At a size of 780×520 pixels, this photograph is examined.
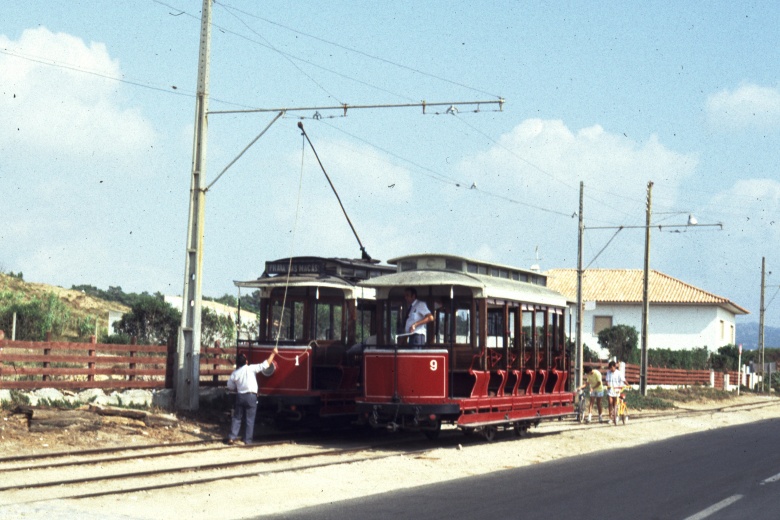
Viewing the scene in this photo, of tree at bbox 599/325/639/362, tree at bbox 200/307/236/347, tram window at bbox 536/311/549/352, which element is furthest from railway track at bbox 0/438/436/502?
tree at bbox 599/325/639/362

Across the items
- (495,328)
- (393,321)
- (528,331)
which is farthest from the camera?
(528,331)

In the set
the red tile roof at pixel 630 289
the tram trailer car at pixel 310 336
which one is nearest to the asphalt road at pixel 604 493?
the tram trailer car at pixel 310 336

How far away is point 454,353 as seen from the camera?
→ 1972 centimetres

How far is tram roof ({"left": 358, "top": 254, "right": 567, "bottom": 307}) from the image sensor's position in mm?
19422

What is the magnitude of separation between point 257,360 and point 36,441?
4.65 meters

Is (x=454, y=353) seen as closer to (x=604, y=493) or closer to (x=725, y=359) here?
(x=604, y=493)

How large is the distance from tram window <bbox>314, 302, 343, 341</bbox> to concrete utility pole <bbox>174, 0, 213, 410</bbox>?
2.55 meters

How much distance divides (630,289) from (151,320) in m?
33.8

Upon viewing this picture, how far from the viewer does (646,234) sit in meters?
44.4

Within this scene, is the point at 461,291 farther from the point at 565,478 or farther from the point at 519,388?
the point at 565,478

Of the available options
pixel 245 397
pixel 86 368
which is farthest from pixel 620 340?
pixel 245 397

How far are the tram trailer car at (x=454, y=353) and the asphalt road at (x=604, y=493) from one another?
213 centimetres

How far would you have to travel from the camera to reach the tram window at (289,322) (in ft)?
68.9

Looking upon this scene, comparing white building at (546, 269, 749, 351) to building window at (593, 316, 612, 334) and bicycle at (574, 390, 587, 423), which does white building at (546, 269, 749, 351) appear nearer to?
building window at (593, 316, 612, 334)
